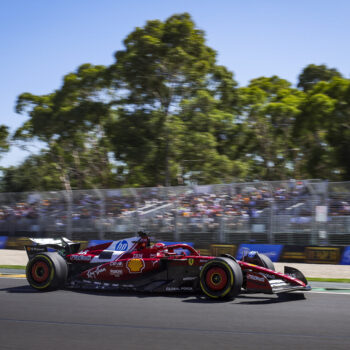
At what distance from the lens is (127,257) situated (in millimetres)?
8883

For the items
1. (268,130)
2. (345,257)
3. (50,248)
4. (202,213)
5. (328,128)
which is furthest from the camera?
(268,130)

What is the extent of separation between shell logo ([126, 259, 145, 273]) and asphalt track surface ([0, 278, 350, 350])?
1.41ft

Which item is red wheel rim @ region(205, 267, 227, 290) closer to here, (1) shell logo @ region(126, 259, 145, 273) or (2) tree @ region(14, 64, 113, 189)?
(1) shell logo @ region(126, 259, 145, 273)

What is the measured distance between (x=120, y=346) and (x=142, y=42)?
19555 mm

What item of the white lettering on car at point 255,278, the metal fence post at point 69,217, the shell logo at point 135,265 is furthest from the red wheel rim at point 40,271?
the metal fence post at point 69,217

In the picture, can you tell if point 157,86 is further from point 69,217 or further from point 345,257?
point 345,257

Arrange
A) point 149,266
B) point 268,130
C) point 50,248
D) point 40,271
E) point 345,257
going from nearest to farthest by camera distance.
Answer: point 149,266
point 40,271
point 50,248
point 345,257
point 268,130

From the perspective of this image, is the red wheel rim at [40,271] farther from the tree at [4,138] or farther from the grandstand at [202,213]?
the tree at [4,138]

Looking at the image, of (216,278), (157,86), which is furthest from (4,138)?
(216,278)

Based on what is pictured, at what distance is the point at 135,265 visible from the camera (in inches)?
340

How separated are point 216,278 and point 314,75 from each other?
95.7 ft

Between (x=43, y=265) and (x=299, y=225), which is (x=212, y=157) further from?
(x=43, y=265)

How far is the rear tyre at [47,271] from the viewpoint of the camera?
29.2 feet

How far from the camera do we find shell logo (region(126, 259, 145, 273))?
339 inches
